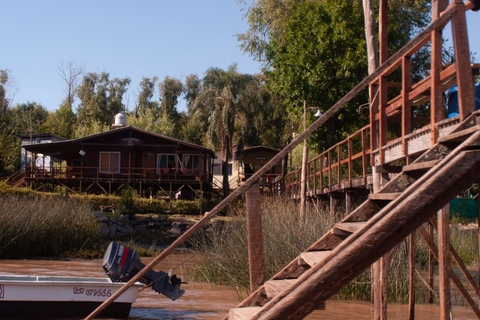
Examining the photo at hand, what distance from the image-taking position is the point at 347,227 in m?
4.97

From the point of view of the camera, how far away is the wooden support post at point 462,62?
491 cm

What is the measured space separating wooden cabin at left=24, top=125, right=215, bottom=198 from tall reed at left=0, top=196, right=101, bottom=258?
1506 cm

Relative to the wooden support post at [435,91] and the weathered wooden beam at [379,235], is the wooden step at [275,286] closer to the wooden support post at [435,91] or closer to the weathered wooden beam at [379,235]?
the weathered wooden beam at [379,235]

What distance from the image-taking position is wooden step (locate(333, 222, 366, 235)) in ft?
15.8

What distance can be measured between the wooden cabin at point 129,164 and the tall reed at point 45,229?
15.1 m

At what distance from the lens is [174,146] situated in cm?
3862

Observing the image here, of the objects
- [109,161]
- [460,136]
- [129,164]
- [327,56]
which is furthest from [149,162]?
[460,136]

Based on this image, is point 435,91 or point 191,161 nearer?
point 435,91

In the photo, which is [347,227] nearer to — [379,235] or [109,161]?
[379,235]

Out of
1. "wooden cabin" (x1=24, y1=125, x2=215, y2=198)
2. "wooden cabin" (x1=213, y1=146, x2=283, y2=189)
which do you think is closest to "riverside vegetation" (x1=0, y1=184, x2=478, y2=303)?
"wooden cabin" (x1=24, y1=125, x2=215, y2=198)

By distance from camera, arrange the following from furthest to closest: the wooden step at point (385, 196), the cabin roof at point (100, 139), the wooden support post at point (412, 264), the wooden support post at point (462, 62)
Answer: the cabin roof at point (100, 139) < the wooden support post at point (412, 264) < the wooden support post at point (462, 62) < the wooden step at point (385, 196)

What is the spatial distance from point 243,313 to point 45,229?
17.4 metres

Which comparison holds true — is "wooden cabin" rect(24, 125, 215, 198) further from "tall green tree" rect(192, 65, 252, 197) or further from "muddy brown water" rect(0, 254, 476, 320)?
"muddy brown water" rect(0, 254, 476, 320)

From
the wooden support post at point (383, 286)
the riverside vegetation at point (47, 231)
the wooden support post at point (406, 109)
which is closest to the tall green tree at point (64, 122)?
the riverside vegetation at point (47, 231)
